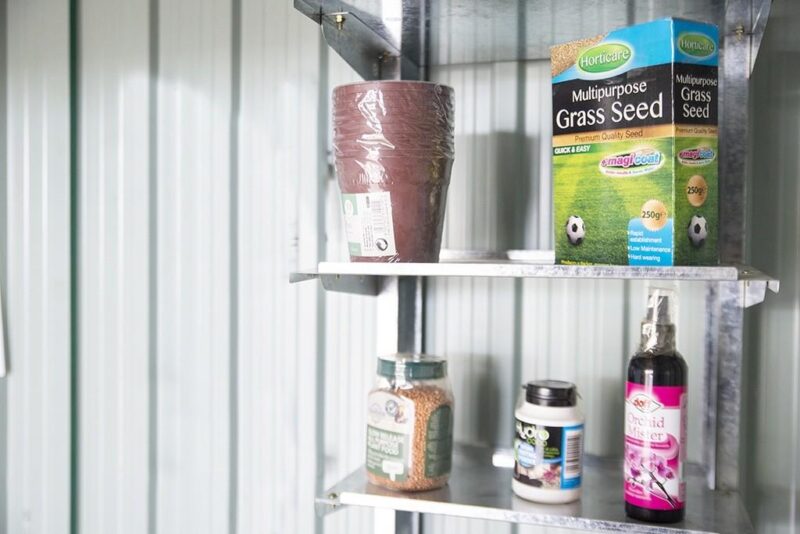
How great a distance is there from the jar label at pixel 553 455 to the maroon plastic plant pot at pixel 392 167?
12.6 inches

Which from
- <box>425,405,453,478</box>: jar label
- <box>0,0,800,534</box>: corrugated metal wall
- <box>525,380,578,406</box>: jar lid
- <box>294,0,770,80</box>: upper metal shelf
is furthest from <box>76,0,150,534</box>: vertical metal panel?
<box>525,380,578,406</box>: jar lid

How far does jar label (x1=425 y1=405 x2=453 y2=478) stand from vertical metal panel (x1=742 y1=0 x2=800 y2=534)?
55 centimetres

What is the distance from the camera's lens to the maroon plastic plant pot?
4.20 ft

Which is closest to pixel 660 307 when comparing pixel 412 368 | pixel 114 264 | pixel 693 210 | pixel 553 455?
pixel 693 210

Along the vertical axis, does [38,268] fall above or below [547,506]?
above

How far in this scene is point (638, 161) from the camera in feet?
A: 3.84

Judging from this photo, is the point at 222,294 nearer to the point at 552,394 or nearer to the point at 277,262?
the point at 277,262

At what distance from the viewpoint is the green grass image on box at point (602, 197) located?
1.16 meters

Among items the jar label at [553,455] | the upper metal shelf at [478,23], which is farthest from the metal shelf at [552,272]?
the upper metal shelf at [478,23]

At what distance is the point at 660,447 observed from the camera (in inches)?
47.7

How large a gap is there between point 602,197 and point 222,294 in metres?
0.97

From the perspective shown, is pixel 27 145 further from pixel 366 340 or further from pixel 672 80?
pixel 672 80

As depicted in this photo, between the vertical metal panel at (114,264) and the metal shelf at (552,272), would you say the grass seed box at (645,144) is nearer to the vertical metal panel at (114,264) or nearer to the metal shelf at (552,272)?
the metal shelf at (552,272)

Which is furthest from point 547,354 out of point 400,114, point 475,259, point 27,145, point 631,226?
point 27,145
